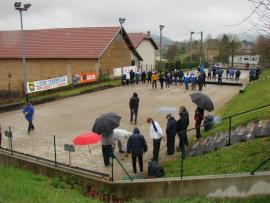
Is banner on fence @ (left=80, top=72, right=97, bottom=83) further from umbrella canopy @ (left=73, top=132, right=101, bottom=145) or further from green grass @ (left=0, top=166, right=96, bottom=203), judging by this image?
umbrella canopy @ (left=73, top=132, right=101, bottom=145)

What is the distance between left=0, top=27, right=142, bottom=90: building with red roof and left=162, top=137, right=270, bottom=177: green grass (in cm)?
2635

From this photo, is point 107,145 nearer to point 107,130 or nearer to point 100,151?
point 107,130

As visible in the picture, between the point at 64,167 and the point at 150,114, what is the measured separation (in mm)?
9251

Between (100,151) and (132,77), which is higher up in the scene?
(132,77)

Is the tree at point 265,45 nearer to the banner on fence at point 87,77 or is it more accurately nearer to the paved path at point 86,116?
the paved path at point 86,116

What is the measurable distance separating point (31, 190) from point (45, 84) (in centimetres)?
1906

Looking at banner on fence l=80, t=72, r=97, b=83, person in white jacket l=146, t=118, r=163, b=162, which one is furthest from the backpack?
banner on fence l=80, t=72, r=97, b=83

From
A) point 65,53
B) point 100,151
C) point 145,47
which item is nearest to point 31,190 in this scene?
point 100,151

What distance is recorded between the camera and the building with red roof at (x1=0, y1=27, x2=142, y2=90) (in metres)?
37.4

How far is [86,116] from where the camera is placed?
765 inches

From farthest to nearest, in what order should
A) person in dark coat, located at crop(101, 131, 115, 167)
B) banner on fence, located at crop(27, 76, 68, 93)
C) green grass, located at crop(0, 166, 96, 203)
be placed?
1. banner on fence, located at crop(27, 76, 68, 93)
2. person in dark coat, located at crop(101, 131, 115, 167)
3. green grass, located at crop(0, 166, 96, 203)

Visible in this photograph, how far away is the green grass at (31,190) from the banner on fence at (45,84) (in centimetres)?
1462

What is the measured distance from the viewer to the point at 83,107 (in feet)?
72.4

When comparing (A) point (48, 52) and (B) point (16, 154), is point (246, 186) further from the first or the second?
(A) point (48, 52)
